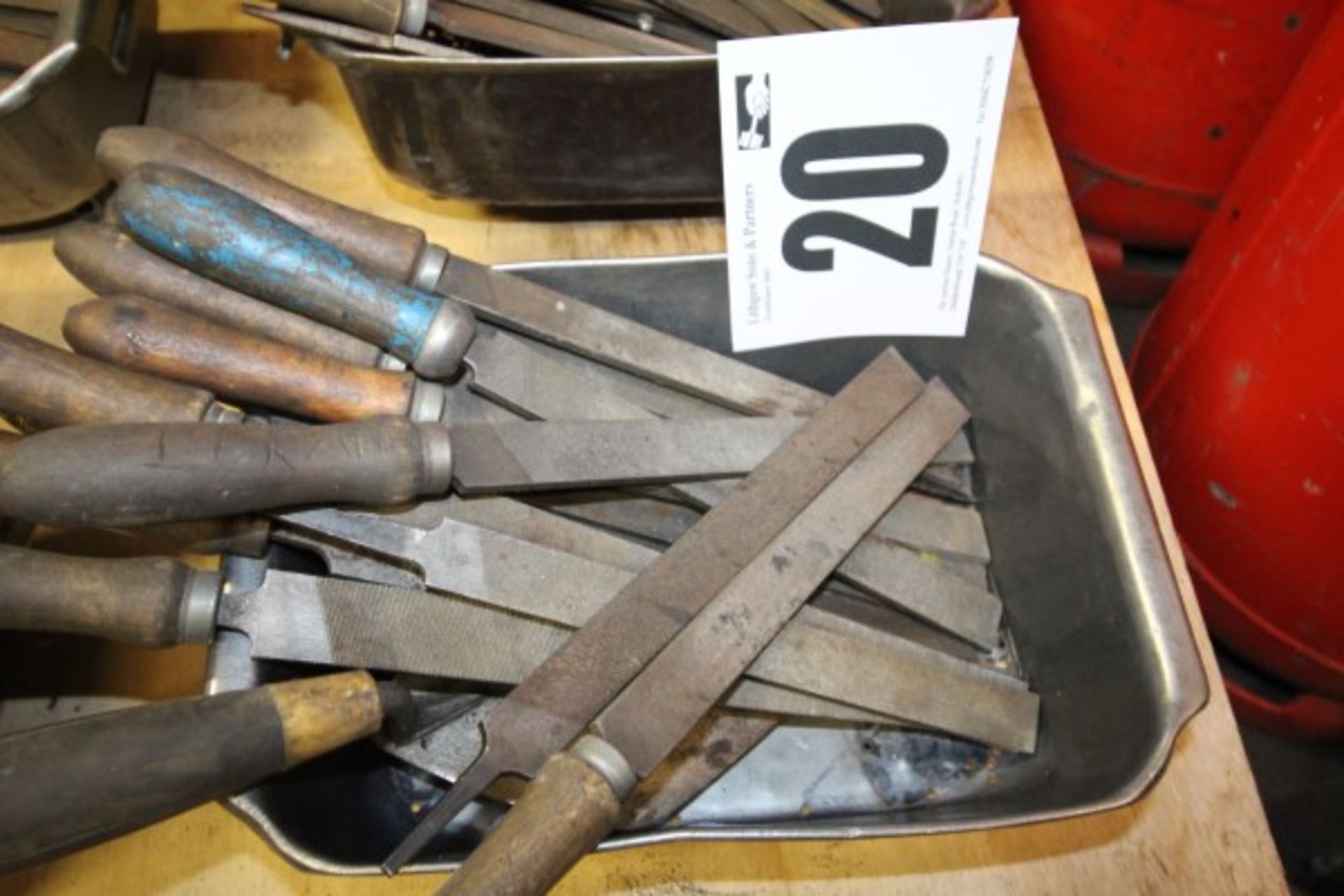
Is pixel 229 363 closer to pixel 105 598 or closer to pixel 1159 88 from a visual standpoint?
pixel 105 598

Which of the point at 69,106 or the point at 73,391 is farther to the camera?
the point at 69,106

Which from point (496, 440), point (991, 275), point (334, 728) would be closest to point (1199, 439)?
point (991, 275)

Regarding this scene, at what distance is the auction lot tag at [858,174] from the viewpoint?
27.9 inches

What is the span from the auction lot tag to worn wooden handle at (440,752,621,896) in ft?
1.33

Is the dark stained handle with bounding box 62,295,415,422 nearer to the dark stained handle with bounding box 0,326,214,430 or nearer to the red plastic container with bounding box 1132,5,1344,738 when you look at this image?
the dark stained handle with bounding box 0,326,214,430

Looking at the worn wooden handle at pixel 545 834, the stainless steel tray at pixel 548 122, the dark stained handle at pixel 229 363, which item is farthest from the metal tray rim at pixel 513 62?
the worn wooden handle at pixel 545 834

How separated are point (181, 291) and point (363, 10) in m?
0.27

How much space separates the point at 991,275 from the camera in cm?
79

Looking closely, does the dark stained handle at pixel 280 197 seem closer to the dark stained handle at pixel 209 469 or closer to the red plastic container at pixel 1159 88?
the dark stained handle at pixel 209 469

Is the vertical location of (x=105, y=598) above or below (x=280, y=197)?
below

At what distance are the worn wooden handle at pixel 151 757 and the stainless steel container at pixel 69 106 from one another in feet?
1.81

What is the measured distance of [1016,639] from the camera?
2.77 ft

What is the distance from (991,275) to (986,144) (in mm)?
98

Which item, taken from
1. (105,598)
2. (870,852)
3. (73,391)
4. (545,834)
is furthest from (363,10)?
(870,852)
